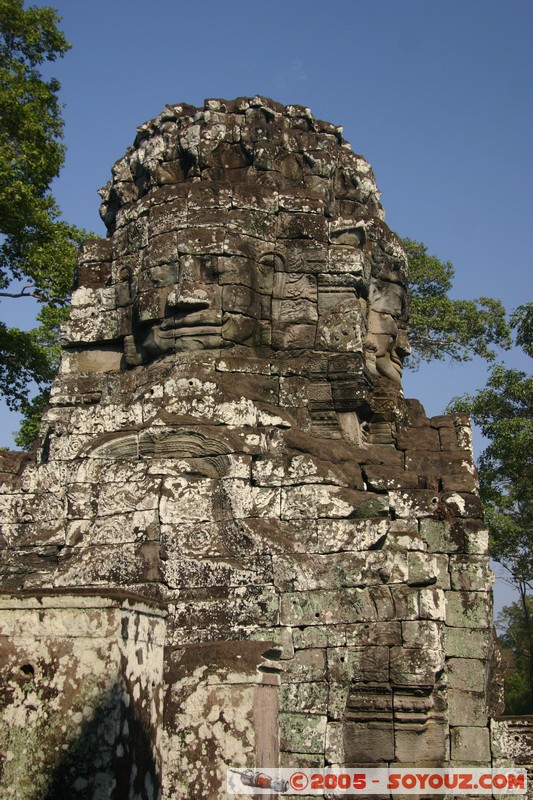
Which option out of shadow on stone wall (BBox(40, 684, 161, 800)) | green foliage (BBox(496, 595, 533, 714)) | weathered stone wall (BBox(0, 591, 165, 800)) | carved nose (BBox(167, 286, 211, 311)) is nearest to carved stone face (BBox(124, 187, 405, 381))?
carved nose (BBox(167, 286, 211, 311))

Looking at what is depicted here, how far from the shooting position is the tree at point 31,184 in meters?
16.6

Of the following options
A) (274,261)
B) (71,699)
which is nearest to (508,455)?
(274,261)

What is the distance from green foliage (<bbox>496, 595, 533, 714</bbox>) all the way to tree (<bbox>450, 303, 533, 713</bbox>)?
359 cm

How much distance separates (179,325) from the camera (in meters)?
9.49

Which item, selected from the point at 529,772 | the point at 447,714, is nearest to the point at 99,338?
the point at 447,714

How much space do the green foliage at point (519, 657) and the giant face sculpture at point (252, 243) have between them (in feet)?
45.7

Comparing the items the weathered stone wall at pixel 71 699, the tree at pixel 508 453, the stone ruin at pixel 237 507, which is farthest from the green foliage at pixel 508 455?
the weathered stone wall at pixel 71 699

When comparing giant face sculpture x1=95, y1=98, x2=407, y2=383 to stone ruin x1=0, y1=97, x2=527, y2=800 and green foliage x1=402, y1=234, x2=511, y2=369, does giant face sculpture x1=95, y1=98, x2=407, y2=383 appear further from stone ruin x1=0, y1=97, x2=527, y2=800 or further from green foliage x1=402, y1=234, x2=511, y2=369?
green foliage x1=402, y1=234, x2=511, y2=369

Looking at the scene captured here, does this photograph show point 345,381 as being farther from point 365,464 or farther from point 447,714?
point 447,714

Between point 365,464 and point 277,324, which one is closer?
point 365,464

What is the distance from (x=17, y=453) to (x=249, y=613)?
415 cm

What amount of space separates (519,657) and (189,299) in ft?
75.2

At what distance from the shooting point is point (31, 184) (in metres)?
16.8

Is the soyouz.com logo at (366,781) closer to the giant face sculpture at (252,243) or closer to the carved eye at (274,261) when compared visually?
the giant face sculpture at (252,243)
